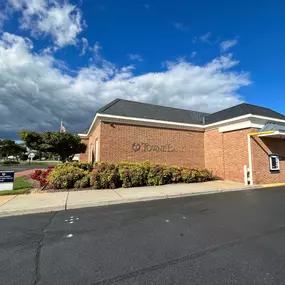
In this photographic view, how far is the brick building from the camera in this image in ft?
36.7

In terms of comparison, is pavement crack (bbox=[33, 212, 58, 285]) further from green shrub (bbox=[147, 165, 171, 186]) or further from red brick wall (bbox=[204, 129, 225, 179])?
red brick wall (bbox=[204, 129, 225, 179])

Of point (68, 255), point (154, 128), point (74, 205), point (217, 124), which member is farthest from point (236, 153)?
point (68, 255)

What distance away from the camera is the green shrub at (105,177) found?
29.2 feet

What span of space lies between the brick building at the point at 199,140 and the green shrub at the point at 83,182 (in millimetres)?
2311

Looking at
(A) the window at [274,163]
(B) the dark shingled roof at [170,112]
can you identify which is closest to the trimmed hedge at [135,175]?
(B) the dark shingled roof at [170,112]

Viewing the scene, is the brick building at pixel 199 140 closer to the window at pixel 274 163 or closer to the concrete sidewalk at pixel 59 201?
the window at pixel 274 163

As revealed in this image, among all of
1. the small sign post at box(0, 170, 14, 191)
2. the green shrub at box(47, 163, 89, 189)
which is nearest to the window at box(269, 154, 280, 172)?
the green shrub at box(47, 163, 89, 189)

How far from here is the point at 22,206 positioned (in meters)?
5.78

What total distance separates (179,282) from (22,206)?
5.53m

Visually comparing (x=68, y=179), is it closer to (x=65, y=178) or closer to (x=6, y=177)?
(x=65, y=178)

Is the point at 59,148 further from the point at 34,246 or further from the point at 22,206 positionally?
the point at 34,246

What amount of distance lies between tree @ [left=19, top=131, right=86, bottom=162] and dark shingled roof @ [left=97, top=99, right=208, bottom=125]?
13.5 ft

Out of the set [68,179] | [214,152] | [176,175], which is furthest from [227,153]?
[68,179]

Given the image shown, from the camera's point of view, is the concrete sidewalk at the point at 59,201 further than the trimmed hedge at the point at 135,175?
No
